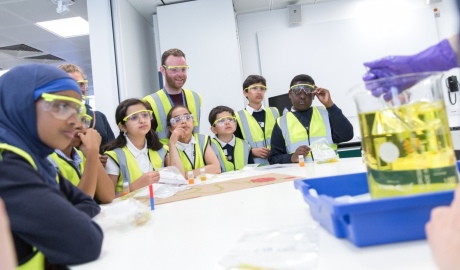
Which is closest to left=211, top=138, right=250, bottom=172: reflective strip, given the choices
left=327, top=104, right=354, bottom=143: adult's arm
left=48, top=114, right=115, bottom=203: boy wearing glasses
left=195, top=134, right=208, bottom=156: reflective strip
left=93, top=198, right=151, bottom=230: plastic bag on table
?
left=195, top=134, right=208, bottom=156: reflective strip

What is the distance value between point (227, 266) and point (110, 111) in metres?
3.50

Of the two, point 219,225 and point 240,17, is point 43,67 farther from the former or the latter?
point 240,17

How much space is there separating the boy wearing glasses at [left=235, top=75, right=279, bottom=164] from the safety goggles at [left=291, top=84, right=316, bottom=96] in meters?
0.59

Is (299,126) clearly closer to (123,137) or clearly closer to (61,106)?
(123,137)

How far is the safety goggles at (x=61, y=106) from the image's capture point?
35.9 inches

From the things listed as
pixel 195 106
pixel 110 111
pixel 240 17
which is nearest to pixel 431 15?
pixel 240 17

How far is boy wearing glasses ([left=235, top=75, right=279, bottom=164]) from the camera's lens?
10.0 ft

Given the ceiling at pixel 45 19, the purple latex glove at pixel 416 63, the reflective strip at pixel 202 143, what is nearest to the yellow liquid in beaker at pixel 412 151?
the purple latex glove at pixel 416 63

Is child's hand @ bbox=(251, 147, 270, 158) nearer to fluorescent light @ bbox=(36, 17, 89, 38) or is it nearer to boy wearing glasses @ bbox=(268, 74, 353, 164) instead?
boy wearing glasses @ bbox=(268, 74, 353, 164)

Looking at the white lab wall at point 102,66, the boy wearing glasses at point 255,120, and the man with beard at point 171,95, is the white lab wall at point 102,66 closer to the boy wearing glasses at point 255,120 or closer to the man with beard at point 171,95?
the man with beard at point 171,95

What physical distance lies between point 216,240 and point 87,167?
1009 millimetres

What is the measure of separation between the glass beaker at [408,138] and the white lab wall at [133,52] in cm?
354

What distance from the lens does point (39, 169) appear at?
2.96 feet

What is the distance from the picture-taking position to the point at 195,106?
3062mm
